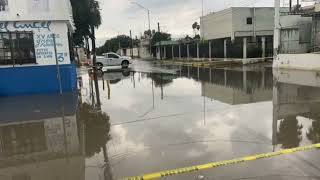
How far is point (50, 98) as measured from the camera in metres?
14.4

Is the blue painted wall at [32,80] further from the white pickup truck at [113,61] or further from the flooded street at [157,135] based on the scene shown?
the white pickup truck at [113,61]

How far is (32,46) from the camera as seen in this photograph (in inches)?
613

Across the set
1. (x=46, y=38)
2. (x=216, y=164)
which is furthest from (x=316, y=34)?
(x=216, y=164)

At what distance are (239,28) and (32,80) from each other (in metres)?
33.5

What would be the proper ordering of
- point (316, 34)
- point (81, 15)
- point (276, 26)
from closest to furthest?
point (276, 26), point (316, 34), point (81, 15)

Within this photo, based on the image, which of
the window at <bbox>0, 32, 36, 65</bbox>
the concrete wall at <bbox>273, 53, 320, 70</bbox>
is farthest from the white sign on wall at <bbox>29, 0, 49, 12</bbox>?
the concrete wall at <bbox>273, 53, 320, 70</bbox>

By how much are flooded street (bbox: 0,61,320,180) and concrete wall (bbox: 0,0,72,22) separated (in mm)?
3704

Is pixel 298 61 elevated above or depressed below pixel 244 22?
below

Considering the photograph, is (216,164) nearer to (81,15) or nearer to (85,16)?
(81,15)

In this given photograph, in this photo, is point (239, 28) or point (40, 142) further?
point (239, 28)

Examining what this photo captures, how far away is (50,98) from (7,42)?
11.3ft

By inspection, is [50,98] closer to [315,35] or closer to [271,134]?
[271,134]

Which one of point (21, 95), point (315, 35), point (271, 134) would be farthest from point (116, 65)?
point (271, 134)

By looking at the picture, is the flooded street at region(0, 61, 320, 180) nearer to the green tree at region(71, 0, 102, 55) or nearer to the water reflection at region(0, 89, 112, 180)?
the water reflection at region(0, 89, 112, 180)
